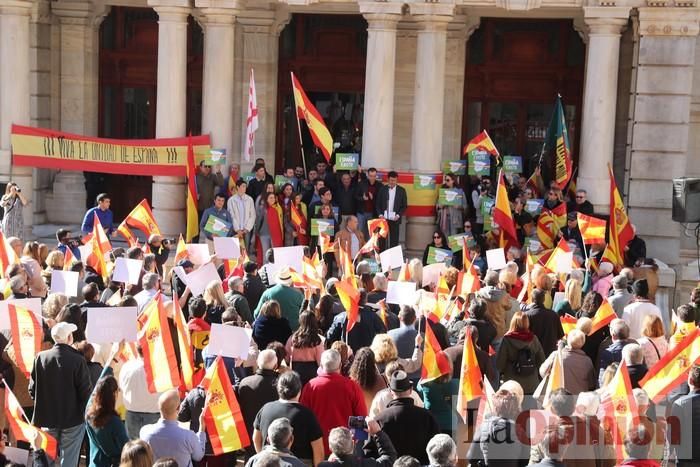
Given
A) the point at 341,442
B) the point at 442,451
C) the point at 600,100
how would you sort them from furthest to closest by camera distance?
the point at 600,100
the point at 341,442
the point at 442,451

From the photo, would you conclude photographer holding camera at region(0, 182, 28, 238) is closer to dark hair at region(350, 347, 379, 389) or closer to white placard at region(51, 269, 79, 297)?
white placard at region(51, 269, 79, 297)

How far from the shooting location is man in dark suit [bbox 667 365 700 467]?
9.02 metres

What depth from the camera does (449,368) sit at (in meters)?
10.1

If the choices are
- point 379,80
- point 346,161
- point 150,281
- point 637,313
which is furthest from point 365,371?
point 379,80

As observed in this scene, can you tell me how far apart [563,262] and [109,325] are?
685cm

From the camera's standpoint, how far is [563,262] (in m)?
15.0

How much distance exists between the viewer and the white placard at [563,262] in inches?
590

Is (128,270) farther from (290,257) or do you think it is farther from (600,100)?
(600,100)

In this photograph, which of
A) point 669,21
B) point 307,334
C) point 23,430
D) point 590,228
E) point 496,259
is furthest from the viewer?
point 669,21

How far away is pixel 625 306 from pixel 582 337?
259 cm

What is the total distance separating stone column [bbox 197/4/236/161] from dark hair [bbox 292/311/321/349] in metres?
10.1

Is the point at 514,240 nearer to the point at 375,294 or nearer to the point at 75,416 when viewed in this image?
the point at 375,294

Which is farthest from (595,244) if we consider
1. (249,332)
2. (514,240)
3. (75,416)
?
(75,416)

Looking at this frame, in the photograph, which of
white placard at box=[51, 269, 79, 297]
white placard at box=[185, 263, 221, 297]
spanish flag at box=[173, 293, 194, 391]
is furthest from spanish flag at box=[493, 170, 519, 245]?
spanish flag at box=[173, 293, 194, 391]
